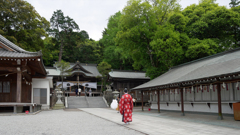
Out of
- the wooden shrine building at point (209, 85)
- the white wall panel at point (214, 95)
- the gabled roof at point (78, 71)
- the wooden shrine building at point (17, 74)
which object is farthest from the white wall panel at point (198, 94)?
the gabled roof at point (78, 71)

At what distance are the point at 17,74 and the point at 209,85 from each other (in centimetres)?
1251

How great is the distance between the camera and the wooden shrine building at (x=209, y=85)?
9.42 m

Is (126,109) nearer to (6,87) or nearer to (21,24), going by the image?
(6,87)

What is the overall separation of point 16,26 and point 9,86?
1304 centimetres

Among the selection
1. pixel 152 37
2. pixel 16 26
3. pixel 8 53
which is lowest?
pixel 8 53

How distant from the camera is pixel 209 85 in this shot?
11.5 metres

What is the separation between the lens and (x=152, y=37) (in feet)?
73.4

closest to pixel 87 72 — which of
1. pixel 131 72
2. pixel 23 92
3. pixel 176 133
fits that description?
pixel 131 72

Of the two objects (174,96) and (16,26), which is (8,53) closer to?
(174,96)

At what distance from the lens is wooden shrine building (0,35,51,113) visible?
562 inches

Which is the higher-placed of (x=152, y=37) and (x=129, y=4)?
(x=129, y=4)

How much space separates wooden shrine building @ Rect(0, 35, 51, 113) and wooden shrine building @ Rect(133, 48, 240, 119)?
8.91 meters

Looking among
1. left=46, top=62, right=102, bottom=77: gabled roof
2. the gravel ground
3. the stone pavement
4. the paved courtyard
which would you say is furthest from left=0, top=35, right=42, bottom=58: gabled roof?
left=46, top=62, right=102, bottom=77: gabled roof

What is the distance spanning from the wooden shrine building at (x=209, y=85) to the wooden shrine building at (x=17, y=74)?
351 inches
